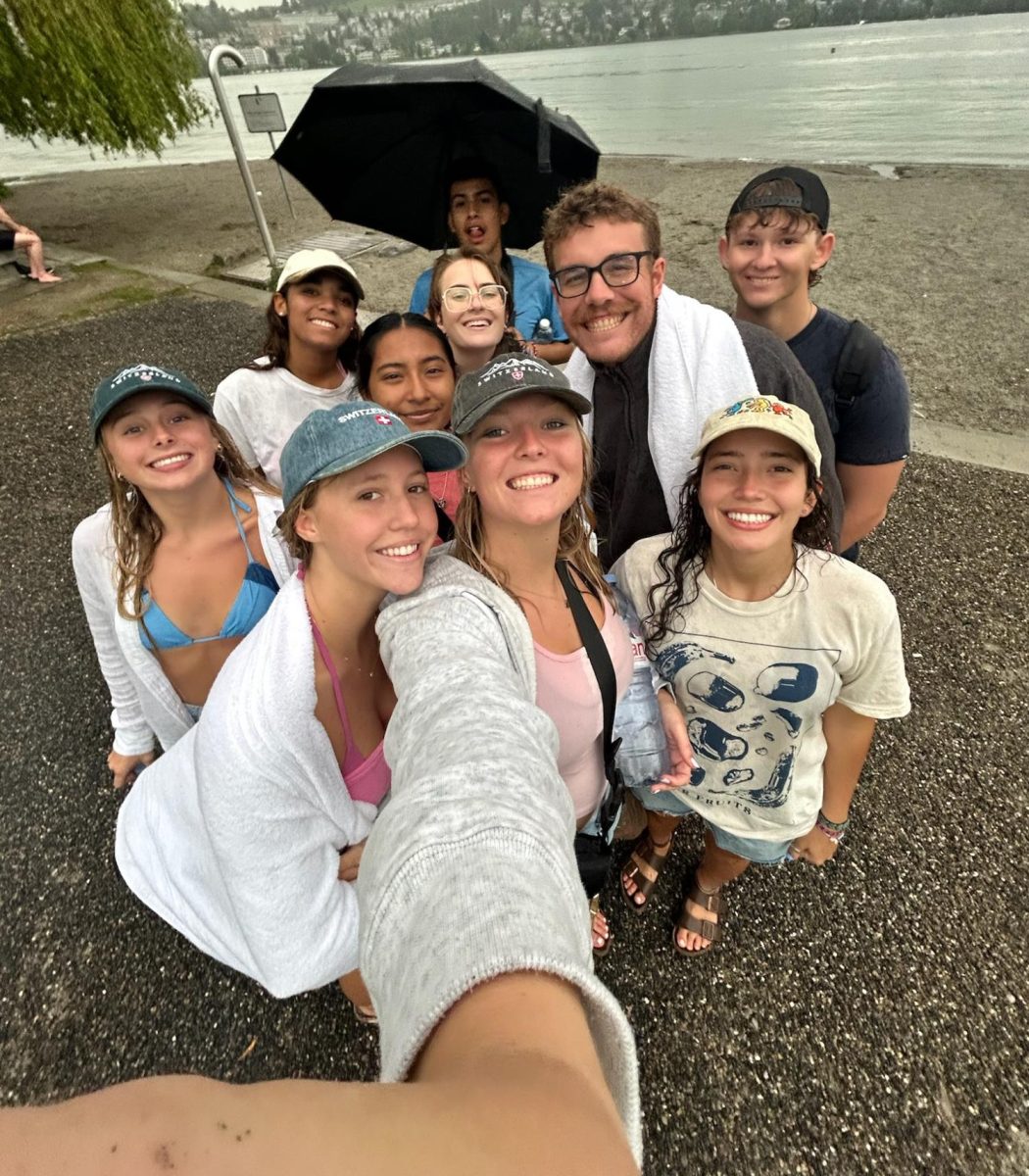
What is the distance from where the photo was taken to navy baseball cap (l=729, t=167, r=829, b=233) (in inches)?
92.4

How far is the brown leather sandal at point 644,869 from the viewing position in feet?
8.07

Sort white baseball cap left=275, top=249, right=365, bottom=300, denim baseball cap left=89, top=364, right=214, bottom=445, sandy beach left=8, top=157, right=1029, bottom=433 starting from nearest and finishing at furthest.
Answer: denim baseball cap left=89, top=364, right=214, bottom=445
white baseball cap left=275, top=249, right=365, bottom=300
sandy beach left=8, top=157, right=1029, bottom=433

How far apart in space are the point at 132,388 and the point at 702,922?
272 cm

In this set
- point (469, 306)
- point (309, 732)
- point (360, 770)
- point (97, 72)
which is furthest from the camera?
point (97, 72)

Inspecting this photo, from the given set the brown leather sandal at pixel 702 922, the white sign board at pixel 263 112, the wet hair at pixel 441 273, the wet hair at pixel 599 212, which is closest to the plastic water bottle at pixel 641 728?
the brown leather sandal at pixel 702 922

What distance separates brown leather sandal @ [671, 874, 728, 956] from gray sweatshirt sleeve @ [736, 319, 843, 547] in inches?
55.3

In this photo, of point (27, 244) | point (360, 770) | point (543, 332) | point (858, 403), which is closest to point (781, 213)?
point (858, 403)

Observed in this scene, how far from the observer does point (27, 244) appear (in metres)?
9.05

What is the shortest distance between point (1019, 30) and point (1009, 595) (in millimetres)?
73219

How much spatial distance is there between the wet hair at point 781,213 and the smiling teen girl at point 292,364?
178 cm

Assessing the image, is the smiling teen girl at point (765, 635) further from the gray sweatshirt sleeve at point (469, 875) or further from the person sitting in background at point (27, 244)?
the person sitting in background at point (27, 244)

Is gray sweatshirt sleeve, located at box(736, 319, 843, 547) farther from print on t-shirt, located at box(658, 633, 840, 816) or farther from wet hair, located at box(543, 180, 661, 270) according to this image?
print on t-shirt, located at box(658, 633, 840, 816)

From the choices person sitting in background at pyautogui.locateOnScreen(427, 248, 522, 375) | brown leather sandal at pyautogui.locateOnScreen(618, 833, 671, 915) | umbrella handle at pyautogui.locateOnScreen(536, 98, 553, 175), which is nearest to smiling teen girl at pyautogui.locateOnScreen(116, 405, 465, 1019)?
brown leather sandal at pyautogui.locateOnScreen(618, 833, 671, 915)

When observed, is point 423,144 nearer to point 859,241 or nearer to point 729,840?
point 729,840
